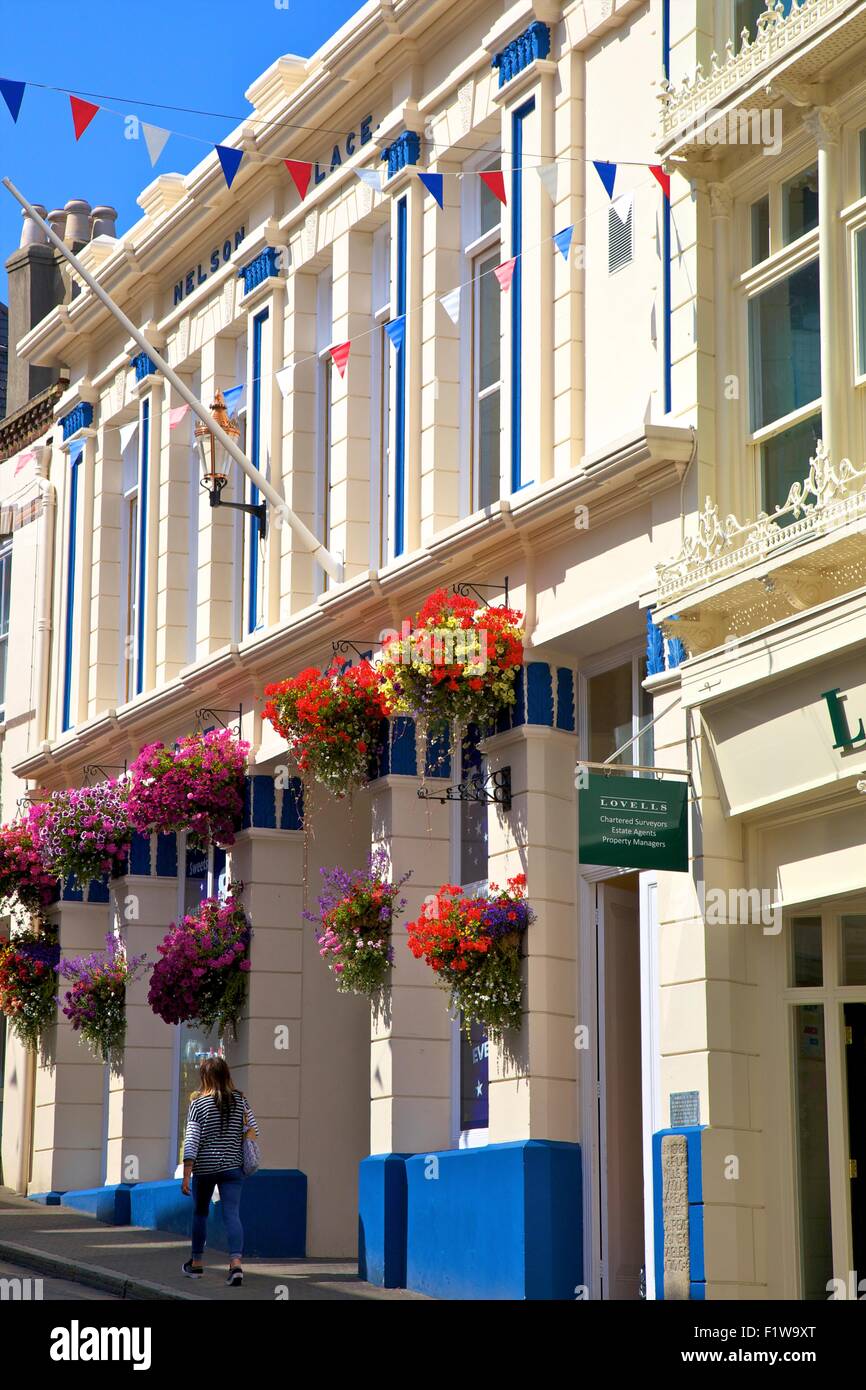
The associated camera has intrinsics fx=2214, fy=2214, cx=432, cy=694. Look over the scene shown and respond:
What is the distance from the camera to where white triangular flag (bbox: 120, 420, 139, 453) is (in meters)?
24.4

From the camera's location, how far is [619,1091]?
53.6 feet

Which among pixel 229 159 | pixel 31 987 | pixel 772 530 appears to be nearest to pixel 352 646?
pixel 229 159

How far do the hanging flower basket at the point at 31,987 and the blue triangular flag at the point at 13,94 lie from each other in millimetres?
11368

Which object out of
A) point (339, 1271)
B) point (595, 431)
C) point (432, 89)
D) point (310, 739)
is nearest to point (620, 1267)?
point (339, 1271)

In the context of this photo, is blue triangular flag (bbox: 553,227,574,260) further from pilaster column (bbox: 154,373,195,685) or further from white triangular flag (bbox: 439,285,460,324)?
pilaster column (bbox: 154,373,195,685)

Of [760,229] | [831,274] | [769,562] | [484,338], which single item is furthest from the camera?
[484,338]

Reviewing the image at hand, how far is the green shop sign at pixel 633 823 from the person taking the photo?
556 inches

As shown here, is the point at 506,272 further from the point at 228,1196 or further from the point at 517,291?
the point at 228,1196

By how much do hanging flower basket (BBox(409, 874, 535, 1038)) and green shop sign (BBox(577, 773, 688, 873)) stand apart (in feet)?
7.36

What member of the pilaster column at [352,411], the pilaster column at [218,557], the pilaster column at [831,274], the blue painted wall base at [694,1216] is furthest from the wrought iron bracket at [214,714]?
the pilaster column at [831,274]

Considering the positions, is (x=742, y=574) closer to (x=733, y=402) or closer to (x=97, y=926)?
(x=733, y=402)

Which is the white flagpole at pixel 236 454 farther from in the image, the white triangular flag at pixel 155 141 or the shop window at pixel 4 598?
the shop window at pixel 4 598

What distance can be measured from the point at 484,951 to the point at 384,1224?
2604 millimetres

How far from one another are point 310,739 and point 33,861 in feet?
23.8
